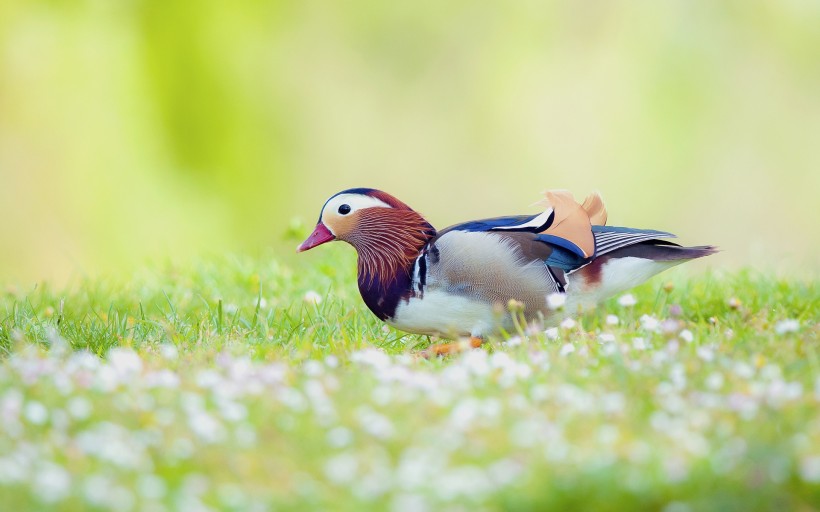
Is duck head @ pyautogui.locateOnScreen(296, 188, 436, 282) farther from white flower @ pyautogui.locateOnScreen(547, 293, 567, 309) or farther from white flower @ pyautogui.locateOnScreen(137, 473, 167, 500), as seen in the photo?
white flower @ pyautogui.locateOnScreen(137, 473, 167, 500)

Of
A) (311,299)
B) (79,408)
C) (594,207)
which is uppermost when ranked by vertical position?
(594,207)

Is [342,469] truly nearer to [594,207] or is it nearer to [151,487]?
[151,487]

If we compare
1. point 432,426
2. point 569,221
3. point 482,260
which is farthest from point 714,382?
point 569,221

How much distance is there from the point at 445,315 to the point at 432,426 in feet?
5.03

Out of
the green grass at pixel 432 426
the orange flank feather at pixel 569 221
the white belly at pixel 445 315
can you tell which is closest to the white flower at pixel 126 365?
the green grass at pixel 432 426

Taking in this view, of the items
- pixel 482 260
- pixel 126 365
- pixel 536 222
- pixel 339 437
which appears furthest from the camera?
pixel 536 222

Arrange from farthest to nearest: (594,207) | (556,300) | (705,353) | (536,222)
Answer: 1. (594,207)
2. (536,222)
3. (556,300)
4. (705,353)

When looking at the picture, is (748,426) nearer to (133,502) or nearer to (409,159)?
(133,502)

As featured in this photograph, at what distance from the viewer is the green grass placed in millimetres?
2539

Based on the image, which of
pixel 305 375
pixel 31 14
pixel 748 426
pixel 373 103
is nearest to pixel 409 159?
pixel 373 103

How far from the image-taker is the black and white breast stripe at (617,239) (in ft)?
15.1

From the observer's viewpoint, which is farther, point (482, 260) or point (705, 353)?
point (482, 260)

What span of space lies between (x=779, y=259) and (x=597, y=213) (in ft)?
7.24

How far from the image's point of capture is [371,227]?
15.5ft
